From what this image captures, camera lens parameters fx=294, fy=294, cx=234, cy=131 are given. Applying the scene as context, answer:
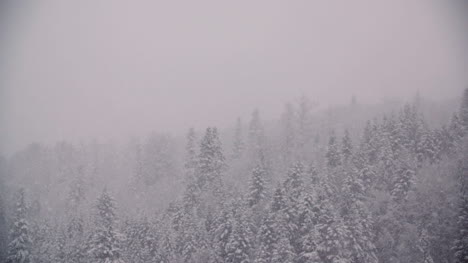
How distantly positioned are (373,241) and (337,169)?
Answer: 1394cm

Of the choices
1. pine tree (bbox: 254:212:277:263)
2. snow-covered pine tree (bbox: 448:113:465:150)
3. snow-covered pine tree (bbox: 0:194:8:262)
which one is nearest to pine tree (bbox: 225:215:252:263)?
pine tree (bbox: 254:212:277:263)

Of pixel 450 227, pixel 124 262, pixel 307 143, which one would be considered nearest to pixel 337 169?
pixel 450 227

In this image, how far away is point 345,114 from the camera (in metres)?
103

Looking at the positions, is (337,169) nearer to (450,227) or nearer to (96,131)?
(450,227)

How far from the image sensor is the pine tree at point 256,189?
48469mm

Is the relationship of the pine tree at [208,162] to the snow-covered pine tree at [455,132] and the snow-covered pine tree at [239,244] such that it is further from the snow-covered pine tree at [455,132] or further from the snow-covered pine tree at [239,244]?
the snow-covered pine tree at [455,132]

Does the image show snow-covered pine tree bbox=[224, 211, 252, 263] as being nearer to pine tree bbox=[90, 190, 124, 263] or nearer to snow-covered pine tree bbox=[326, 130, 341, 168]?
pine tree bbox=[90, 190, 124, 263]

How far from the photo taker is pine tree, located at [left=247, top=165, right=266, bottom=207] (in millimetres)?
48469

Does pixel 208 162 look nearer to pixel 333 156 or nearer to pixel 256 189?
pixel 256 189

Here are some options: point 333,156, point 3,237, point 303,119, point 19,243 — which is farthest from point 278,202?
point 3,237

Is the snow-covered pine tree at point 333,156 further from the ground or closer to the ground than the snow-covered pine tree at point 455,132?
closer to the ground

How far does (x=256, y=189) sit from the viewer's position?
160 feet

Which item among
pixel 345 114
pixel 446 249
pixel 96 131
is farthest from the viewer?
pixel 96 131

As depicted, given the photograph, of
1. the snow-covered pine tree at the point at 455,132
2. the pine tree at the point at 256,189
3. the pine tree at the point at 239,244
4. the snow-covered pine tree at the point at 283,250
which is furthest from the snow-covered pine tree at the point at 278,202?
the snow-covered pine tree at the point at 455,132
